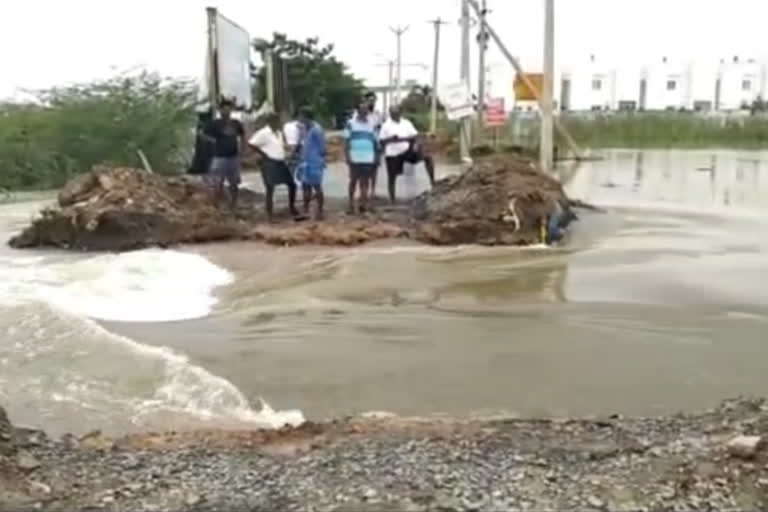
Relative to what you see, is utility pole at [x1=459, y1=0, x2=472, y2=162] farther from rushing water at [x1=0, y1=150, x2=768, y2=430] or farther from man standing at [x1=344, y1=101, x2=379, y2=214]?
rushing water at [x1=0, y1=150, x2=768, y2=430]

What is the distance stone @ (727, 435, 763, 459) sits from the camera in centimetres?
542

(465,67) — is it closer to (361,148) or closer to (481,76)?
(481,76)

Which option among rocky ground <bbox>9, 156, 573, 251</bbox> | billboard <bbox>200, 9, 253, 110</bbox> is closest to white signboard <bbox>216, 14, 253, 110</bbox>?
billboard <bbox>200, 9, 253, 110</bbox>

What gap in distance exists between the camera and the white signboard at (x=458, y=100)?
32.1 m

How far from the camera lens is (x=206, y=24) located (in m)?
21.3

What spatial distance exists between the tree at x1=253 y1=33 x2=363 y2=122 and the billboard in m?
31.9

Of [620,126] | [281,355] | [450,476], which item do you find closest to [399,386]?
[281,355]

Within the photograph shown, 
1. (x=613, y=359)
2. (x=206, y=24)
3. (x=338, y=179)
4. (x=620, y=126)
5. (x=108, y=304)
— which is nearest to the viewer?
(x=613, y=359)

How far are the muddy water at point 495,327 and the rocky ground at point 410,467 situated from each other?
3.34 feet

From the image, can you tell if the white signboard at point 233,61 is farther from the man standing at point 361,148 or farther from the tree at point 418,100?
the tree at point 418,100

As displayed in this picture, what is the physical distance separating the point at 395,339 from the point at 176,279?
394 cm

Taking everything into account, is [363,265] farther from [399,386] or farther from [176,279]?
[399,386]

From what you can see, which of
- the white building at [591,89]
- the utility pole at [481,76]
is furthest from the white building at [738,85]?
the utility pole at [481,76]

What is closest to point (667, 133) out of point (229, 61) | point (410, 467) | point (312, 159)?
point (229, 61)
